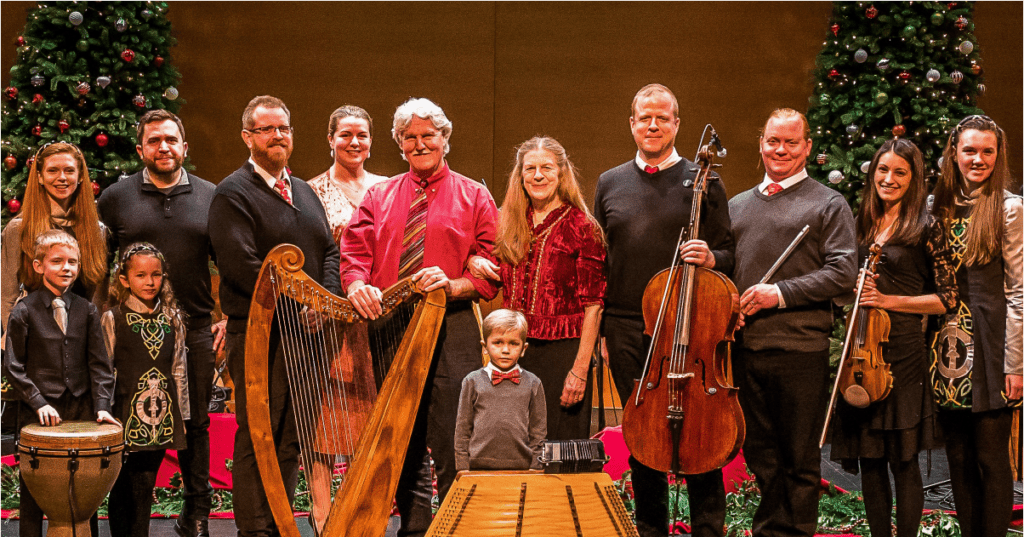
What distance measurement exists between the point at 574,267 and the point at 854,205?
11.9 feet

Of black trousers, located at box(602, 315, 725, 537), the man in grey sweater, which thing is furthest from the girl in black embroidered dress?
black trousers, located at box(602, 315, 725, 537)

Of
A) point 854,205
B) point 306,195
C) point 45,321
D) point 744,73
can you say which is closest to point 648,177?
point 306,195

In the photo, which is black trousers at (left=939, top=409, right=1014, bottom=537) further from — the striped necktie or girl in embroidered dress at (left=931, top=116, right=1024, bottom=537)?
the striped necktie

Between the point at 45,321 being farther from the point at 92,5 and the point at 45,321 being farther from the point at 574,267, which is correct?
the point at 92,5

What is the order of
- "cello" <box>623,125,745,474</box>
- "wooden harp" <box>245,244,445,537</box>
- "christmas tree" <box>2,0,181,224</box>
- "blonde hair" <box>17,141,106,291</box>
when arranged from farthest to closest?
"christmas tree" <box>2,0,181,224</box>, "blonde hair" <box>17,141,106,291</box>, "cello" <box>623,125,745,474</box>, "wooden harp" <box>245,244,445,537</box>

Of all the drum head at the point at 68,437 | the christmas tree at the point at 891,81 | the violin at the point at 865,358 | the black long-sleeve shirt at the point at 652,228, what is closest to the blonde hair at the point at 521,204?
the black long-sleeve shirt at the point at 652,228

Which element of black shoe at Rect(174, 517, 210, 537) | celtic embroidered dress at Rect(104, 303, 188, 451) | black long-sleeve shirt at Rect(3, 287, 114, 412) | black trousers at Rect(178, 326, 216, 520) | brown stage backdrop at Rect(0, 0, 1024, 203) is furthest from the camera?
brown stage backdrop at Rect(0, 0, 1024, 203)

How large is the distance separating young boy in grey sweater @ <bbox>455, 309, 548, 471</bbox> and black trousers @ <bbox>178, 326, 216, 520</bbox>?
1.24 metres

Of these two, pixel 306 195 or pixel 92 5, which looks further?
pixel 92 5

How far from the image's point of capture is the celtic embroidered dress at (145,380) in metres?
3.49

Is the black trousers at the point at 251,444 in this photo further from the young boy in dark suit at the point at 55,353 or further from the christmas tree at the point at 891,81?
the christmas tree at the point at 891,81

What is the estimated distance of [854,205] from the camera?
6.25 metres

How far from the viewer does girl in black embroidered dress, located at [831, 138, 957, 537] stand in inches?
135

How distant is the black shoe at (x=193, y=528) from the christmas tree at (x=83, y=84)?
2953mm
